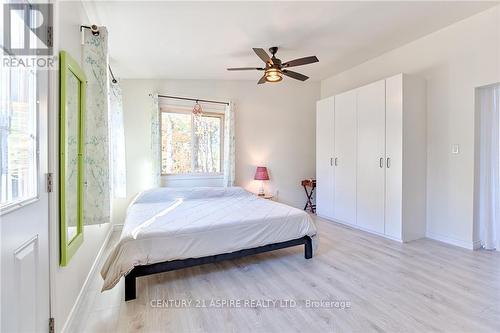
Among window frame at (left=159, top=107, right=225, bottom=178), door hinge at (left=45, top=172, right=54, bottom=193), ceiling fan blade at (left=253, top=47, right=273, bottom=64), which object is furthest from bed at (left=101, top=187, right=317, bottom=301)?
ceiling fan blade at (left=253, top=47, right=273, bottom=64)

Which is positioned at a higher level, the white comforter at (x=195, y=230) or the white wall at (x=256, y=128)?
the white wall at (x=256, y=128)

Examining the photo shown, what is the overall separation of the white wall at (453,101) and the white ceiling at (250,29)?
0.21 metres

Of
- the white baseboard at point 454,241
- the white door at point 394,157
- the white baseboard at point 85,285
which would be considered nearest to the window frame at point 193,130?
the white baseboard at point 85,285

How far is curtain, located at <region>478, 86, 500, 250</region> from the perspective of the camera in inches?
123

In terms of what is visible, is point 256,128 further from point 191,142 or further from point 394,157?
point 394,157

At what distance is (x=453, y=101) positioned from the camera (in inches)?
131

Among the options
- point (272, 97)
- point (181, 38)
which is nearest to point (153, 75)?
point (181, 38)

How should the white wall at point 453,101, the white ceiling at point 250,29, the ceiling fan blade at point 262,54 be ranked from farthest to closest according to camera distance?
the white wall at point 453,101, the ceiling fan blade at point 262,54, the white ceiling at point 250,29

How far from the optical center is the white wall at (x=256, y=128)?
4375 mm

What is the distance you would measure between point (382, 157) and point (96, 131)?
11.8ft

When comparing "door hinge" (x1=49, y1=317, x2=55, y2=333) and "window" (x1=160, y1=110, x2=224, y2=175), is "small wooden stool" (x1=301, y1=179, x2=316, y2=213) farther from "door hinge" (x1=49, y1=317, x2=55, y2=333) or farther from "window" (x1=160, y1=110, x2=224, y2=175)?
"door hinge" (x1=49, y1=317, x2=55, y2=333)

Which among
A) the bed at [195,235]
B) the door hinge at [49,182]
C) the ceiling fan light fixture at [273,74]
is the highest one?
the ceiling fan light fixture at [273,74]

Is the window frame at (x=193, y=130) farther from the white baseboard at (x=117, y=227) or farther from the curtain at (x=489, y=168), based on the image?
the curtain at (x=489, y=168)

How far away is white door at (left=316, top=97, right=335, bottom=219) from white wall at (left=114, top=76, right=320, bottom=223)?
0.59 meters
